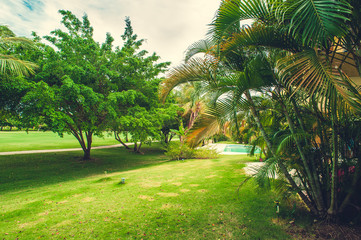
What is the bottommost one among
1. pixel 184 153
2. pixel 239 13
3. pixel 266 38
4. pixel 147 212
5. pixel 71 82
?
pixel 147 212

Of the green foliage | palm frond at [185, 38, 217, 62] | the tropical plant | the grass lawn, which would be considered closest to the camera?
the tropical plant

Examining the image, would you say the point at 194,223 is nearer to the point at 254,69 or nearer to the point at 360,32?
the point at 254,69

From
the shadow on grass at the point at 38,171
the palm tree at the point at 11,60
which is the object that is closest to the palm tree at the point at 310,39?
the shadow on grass at the point at 38,171

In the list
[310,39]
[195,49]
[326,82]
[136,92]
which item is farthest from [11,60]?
[326,82]

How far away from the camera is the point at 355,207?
10.3 ft

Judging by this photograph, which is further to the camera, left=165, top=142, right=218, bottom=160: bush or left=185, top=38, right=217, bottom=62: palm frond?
left=165, top=142, right=218, bottom=160: bush

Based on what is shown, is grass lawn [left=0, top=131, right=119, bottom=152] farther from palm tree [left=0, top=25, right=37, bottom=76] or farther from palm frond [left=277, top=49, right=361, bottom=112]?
palm frond [left=277, top=49, right=361, bottom=112]

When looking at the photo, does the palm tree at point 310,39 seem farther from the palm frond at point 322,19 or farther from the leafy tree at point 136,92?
the leafy tree at point 136,92

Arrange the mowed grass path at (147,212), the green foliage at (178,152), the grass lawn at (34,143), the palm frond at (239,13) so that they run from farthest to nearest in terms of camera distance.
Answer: the grass lawn at (34,143)
the green foliage at (178,152)
the mowed grass path at (147,212)
the palm frond at (239,13)

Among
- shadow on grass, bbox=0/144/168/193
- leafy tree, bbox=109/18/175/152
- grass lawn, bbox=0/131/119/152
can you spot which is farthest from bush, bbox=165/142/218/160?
grass lawn, bbox=0/131/119/152

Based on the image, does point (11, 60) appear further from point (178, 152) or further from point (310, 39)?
point (178, 152)

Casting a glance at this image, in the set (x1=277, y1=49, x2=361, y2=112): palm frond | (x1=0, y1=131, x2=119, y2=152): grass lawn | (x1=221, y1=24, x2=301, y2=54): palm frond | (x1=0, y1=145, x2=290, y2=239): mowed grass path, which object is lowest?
(x1=0, y1=145, x2=290, y2=239): mowed grass path

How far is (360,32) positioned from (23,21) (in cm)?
1372

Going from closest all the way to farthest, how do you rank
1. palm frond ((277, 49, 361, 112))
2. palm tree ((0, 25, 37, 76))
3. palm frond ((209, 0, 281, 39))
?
palm frond ((277, 49, 361, 112))
palm frond ((209, 0, 281, 39))
palm tree ((0, 25, 37, 76))
